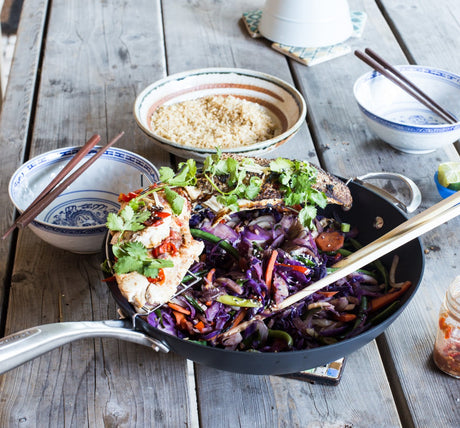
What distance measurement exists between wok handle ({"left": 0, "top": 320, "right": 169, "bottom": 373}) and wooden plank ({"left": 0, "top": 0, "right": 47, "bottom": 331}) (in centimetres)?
40

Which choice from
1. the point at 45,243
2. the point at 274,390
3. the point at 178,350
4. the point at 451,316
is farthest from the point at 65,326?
the point at 451,316

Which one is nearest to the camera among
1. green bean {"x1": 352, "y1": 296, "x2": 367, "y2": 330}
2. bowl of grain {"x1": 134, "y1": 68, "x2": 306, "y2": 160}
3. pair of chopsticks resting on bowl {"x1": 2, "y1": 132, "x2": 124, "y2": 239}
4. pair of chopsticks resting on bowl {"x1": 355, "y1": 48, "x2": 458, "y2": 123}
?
green bean {"x1": 352, "y1": 296, "x2": 367, "y2": 330}

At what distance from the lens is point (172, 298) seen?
104 centimetres

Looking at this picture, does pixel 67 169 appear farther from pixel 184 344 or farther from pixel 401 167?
pixel 401 167

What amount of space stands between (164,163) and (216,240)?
58 cm

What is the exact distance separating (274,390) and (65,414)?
0.39 meters

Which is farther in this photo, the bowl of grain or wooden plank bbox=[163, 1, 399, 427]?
the bowl of grain

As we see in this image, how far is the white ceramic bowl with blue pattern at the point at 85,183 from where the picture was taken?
1.40 m

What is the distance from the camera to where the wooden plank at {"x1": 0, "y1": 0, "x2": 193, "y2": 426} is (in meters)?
1.04

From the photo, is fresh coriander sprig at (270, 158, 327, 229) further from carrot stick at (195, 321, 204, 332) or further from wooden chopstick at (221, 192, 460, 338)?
carrot stick at (195, 321, 204, 332)

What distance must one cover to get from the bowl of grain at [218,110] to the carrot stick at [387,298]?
0.55 meters

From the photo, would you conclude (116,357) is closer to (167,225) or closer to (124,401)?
(124,401)

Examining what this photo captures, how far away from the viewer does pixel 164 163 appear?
166 centimetres

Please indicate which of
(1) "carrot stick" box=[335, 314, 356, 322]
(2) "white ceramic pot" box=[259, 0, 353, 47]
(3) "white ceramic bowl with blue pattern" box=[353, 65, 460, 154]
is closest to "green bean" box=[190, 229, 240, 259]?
(1) "carrot stick" box=[335, 314, 356, 322]
